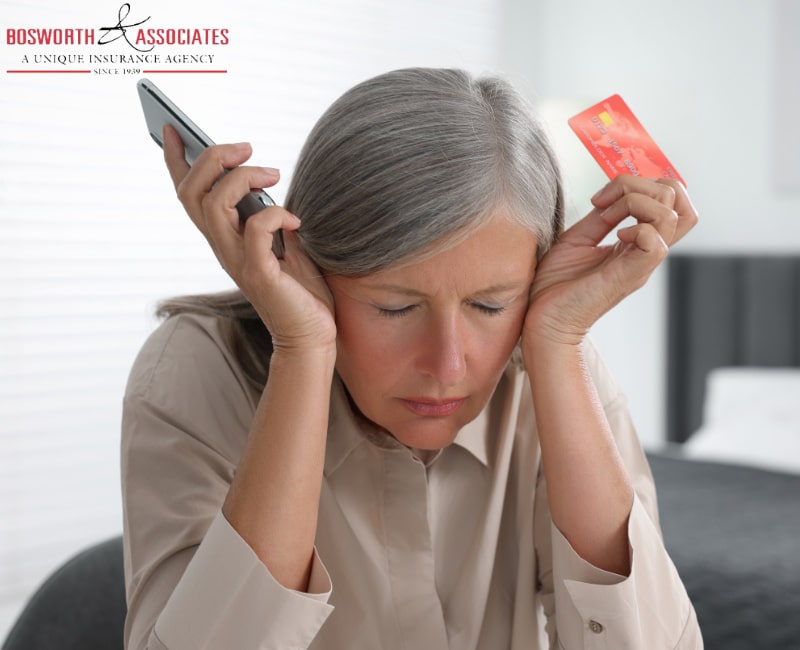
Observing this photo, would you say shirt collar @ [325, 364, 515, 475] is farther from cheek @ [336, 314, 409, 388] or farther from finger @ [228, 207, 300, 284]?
finger @ [228, 207, 300, 284]

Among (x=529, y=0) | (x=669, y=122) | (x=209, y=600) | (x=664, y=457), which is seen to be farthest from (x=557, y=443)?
(x=529, y=0)

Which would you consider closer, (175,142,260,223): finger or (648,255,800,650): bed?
(175,142,260,223): finger

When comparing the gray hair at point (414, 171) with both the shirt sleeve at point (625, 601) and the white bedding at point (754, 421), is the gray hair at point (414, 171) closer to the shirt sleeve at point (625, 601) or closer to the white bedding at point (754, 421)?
the shirt sleeve at point (625, 601)

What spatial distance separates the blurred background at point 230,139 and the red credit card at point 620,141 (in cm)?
185

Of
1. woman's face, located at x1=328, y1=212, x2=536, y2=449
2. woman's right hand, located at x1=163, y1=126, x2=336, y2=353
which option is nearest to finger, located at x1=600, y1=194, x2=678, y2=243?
woman's face, located at x1=328, y1=212, x2=536, y2=449

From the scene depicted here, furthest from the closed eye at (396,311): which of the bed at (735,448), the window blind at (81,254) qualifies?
the window blind at (81,254)

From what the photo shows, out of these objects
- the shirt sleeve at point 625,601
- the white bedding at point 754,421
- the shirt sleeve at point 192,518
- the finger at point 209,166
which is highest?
the finger at point 209,166

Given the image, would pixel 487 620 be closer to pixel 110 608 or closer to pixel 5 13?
pixel 110 608

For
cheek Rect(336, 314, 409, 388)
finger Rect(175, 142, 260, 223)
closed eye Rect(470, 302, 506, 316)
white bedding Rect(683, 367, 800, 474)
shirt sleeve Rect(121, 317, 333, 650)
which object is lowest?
white bedding Rect(683, 367, 800, 474)

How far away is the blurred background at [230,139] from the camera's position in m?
3.04

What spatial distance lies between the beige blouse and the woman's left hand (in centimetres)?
19

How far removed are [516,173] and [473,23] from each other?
3.44 meters

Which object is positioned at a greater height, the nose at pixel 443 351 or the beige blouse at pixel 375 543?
the nose at pixel 443 351

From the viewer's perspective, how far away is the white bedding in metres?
3.28
